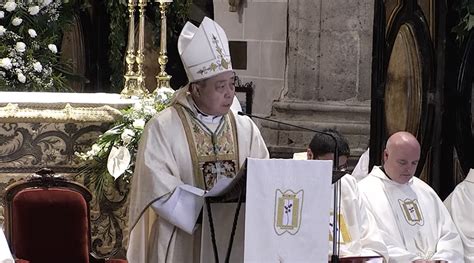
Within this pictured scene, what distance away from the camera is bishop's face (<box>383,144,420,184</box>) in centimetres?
688

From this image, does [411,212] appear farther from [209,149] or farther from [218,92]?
[218,92]

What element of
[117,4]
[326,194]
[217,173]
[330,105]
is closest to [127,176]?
[217,173]

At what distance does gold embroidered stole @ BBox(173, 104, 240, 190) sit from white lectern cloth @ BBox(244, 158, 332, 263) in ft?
1.68

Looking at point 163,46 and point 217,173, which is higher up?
point 163,46

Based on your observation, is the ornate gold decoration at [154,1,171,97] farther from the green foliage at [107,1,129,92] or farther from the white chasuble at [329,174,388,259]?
the green foliage at [107,1,129,92]

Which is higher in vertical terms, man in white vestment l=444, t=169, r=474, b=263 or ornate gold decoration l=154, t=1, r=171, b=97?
ornate gold decoration l=154, t=1, r=171, b=97

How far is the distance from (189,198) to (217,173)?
296mm

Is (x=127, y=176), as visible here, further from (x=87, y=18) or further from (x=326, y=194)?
(x=87, y=18)

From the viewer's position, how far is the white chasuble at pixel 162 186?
18.6 feet

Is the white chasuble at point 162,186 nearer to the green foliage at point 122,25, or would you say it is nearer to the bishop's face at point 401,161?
the bishop's face at point 401,161

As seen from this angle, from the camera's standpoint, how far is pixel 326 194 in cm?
553

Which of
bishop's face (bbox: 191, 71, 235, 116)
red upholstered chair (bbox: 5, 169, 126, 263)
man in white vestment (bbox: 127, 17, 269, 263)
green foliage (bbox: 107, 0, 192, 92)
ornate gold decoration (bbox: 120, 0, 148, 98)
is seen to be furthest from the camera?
green foliage (bbox: 107, 0, 192, 92)

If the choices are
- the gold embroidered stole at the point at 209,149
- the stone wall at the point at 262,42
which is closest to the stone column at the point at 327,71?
the stone wall at the point at 262,42

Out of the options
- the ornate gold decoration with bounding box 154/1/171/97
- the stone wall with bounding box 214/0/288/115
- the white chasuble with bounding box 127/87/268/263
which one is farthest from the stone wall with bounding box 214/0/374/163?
the white chasuble with bounding box 127/87/268/263
